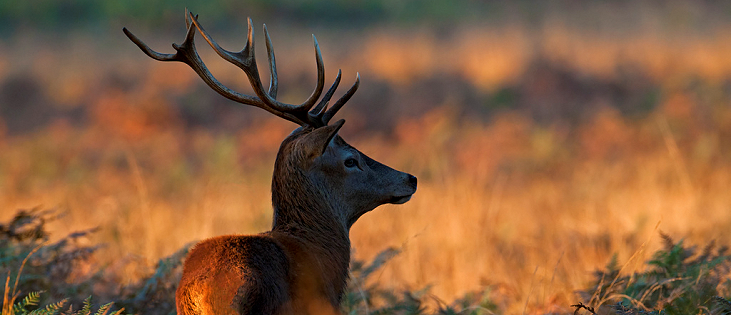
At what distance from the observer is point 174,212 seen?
8297mm

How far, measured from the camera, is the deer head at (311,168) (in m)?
3.86

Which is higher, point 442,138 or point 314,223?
point 442,138

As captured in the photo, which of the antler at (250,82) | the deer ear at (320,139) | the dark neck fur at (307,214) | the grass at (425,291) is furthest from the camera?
the grass at (425,291)

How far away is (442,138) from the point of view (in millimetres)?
10320

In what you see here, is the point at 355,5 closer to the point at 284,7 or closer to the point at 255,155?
the point at 284,7

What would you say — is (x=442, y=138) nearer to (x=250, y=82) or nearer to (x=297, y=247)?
(x=250, y=82)

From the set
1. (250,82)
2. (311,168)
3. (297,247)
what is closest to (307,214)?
(311,168)

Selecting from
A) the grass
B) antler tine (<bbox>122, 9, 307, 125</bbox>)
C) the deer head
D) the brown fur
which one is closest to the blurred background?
the grass

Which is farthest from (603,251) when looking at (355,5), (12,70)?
(355,5)

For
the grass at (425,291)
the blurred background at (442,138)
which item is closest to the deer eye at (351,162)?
the grass at (425,291)

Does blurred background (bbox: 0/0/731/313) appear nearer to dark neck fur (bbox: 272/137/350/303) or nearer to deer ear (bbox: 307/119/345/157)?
dark neck fur (bbox: 272/137/350/303)

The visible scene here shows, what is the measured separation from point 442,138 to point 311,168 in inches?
257

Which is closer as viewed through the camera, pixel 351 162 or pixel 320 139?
pixel 320 139

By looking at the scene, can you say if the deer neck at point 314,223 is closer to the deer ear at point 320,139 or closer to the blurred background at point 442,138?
the deer ear at point 320,139
